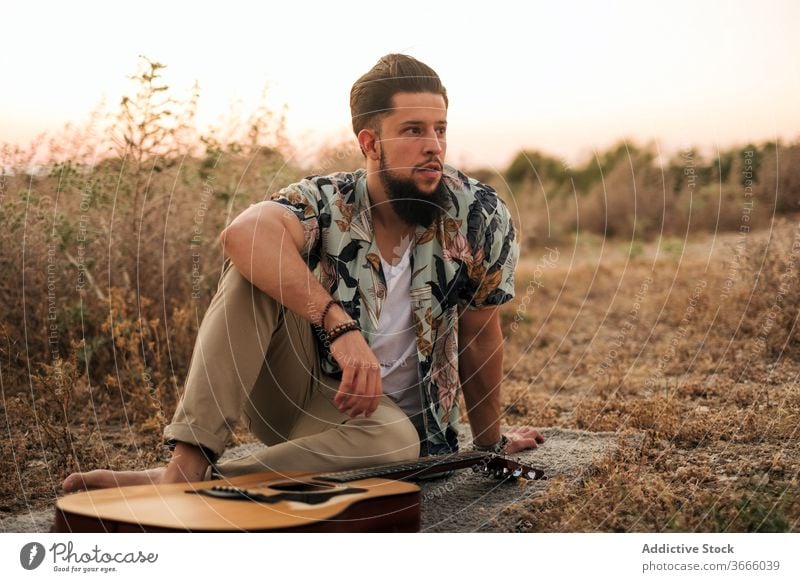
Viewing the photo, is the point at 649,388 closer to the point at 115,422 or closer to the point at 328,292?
the point at 328,292

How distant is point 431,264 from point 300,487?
795mm

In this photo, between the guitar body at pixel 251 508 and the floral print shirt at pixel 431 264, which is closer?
the guitar body at pixel 251 508

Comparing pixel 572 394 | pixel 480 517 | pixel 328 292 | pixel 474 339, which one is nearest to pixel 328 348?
pixel 328 292

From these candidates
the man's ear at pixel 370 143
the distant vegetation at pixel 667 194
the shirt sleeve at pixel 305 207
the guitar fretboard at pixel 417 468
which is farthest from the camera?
the distant vegetation at pixel 667 194

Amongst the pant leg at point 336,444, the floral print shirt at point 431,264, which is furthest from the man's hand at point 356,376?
the floral print shirt at point 431,264

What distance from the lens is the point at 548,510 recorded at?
243cm

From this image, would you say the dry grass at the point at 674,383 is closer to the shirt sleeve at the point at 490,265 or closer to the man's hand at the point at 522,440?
the man's hand at the point at 522,440

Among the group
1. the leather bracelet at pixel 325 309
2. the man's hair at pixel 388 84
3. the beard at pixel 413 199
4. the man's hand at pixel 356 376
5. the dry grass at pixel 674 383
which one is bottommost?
the dry grass at pixel 674 383

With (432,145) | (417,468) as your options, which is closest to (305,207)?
(432,145)

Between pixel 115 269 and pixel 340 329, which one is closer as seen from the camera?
pixel 340 329

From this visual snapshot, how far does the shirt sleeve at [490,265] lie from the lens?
2.76 meters

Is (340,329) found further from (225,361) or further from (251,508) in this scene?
(251,508)

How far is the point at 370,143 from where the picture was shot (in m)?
2.75
